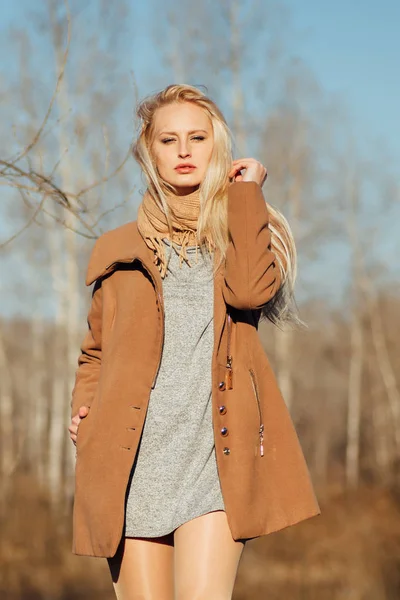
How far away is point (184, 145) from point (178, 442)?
3.39ft

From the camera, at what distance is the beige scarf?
3.36 meters

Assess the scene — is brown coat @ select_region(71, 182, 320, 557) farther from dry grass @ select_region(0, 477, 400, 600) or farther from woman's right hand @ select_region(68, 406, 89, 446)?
dry grass @ select_region(0, 477, 400, 600)

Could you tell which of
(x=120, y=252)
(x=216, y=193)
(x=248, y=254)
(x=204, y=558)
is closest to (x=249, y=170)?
(x=216, y=193)

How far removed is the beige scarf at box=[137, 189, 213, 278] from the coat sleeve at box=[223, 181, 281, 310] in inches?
6.0

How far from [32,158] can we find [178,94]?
1.08 m

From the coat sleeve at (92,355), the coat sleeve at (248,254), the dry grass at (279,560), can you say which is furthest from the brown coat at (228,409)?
the dry grass at (279,560)

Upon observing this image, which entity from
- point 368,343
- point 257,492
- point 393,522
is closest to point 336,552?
point 393,522

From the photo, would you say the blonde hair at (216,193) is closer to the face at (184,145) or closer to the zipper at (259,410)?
the face at (184,145)

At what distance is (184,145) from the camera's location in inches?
133

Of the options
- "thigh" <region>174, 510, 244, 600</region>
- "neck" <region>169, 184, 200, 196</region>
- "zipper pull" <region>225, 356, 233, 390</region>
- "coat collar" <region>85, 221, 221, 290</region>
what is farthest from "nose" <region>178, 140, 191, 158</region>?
"thigh" <region>174, 510, 244, 600</region>

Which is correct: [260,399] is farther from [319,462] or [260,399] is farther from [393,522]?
[319,462]

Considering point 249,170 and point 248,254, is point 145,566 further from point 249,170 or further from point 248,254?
point 249,170

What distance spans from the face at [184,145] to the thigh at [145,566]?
1.22 m

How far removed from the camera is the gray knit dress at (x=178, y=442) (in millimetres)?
3115
